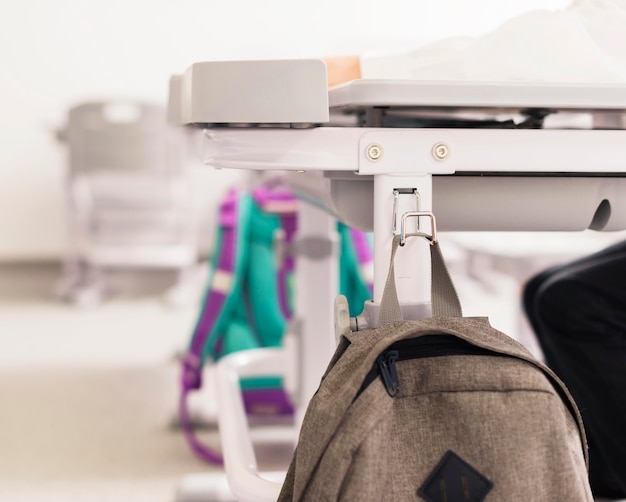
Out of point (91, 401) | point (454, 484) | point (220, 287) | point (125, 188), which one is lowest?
point (91, 401)

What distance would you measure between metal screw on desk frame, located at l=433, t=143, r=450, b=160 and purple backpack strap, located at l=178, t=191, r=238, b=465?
3.34 ft

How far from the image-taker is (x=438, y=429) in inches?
19.7

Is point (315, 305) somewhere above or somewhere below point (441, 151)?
below

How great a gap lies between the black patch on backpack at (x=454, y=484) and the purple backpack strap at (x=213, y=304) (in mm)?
1064

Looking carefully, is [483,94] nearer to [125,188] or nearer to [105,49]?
[125,188]

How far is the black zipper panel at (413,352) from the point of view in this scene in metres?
0.50

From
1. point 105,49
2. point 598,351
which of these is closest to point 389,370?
point 598,351

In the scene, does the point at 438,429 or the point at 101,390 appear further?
the point at 101,390

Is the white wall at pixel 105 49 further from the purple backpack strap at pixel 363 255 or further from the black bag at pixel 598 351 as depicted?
the black bag at pixel 598 351

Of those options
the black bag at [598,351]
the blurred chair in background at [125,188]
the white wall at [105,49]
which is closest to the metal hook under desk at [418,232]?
the black bag at [598,351]

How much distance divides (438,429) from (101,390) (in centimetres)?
152

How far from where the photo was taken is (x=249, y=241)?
1.60 m

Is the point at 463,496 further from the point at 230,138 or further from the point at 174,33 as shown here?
the point at 174,33

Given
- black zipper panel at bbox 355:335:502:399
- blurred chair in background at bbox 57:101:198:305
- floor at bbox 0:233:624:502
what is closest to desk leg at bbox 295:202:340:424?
floor at bbox 0:233:624:502
